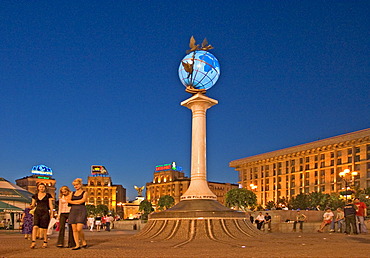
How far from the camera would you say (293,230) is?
27641 mm

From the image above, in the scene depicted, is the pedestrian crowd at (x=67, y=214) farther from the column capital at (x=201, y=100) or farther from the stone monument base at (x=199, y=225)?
the column capital at (x=201, y=100)

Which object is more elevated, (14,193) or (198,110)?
(198,110)

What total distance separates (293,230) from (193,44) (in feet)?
42.5

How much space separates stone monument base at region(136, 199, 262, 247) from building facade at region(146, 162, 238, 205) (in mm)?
150381

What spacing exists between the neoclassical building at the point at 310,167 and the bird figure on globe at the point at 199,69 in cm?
6729

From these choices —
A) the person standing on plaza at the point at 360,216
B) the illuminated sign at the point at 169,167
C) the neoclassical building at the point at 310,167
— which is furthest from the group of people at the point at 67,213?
the illuminated sign at the point at 169,167

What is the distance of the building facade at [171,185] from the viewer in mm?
171125

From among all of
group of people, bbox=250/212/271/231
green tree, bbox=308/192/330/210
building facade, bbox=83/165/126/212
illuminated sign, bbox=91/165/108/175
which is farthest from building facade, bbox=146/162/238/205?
group of people, bbox=250/212/271/231

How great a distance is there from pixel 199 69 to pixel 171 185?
155 m

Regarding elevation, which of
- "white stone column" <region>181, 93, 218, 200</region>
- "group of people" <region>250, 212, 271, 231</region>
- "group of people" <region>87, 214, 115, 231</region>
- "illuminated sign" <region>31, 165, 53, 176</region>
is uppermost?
"illuminated sign" <region>31, 165, 53, 176</region>

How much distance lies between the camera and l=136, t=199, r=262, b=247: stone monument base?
16.8m

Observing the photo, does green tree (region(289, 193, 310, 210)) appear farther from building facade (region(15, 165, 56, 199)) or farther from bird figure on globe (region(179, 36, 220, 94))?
building facade (region(15, 165, 56, 199))

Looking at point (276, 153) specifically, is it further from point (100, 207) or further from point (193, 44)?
point (193, 44)

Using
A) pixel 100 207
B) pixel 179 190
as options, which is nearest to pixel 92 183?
pixel 179 190
